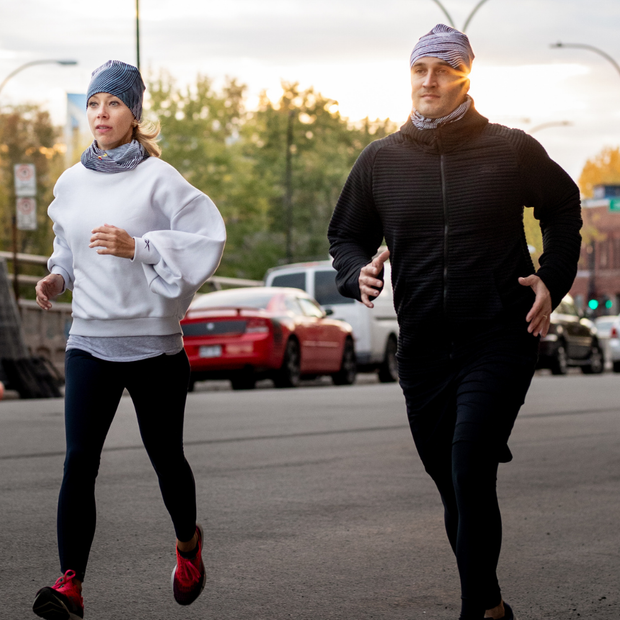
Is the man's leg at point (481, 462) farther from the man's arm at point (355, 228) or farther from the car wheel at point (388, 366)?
the car wheel at point (388, 366)

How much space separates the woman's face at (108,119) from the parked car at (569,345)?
21313 millimetres

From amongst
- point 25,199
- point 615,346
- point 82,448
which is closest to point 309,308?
point 25,199

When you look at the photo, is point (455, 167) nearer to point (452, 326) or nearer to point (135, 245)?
point (452, 326)

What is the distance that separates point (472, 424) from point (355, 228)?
33.5 inches

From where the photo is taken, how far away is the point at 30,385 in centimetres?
1672

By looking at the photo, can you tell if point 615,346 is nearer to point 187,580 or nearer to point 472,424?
point 187,580

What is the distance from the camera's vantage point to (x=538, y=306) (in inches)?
159

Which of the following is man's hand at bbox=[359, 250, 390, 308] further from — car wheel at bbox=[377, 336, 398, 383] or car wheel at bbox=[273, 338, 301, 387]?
car wheel at bbox=[377, 336, 398, 383]

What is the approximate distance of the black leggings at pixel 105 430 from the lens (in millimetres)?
4211

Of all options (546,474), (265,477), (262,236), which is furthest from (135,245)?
(262,236)

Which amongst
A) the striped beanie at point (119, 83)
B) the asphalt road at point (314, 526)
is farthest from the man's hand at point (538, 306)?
the striped beanie at point (119, 83)

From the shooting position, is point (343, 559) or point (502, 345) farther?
point (343, 559)

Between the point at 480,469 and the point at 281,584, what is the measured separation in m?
1.45

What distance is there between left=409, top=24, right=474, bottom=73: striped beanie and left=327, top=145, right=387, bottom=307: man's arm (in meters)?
0.36
